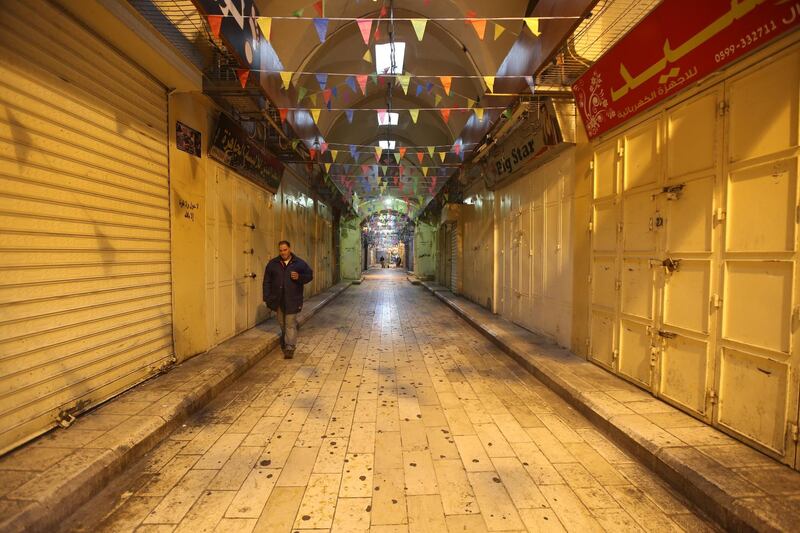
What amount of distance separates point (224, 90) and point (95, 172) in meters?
2.35

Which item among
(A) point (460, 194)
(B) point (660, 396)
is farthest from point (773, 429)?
(A) point (460, 194)

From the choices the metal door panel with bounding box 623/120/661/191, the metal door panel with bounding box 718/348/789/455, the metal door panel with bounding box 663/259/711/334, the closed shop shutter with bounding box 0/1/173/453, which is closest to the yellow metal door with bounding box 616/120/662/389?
the metal door panel with bounding box 623/120/661/191

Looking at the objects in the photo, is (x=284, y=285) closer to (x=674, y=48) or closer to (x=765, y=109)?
(x=674, y=48)

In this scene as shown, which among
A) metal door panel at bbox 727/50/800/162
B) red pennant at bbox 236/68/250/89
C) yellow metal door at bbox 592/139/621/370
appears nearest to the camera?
metal door panel at bbox 727/50/800/162

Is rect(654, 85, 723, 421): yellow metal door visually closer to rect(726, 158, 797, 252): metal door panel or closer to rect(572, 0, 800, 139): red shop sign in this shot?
rect(726, 158, 797, 252): metal door panel

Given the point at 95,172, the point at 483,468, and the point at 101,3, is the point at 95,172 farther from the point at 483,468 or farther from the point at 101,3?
the point at 483,468

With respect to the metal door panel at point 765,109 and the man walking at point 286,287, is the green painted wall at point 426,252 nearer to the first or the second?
the man walking at point 286,287

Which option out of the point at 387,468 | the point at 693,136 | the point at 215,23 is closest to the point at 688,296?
the point at 693,136

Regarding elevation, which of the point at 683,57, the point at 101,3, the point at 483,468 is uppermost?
the point at 101,3

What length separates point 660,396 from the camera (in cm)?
396

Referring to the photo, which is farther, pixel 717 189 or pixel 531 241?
pixel 531 241

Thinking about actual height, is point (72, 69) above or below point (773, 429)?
above

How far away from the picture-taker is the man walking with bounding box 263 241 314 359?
6121 mm

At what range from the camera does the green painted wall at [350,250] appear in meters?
24.2
